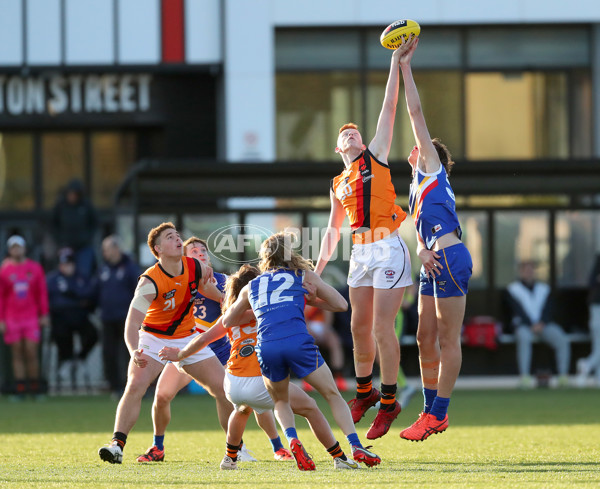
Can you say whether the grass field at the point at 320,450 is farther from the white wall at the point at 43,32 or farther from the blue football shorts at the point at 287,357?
the white wall at the point at 43,32

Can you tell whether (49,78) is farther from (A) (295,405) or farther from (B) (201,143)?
(A) (295,405)

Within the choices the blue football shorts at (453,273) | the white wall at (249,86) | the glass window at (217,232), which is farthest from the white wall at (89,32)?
the blue football shorts at (453,273)

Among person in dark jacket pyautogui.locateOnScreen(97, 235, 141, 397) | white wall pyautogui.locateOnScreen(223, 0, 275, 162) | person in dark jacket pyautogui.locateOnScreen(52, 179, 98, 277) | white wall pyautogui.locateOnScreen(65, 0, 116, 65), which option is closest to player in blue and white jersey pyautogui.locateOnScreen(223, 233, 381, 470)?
person in dark jacket pyautogui.locateOnScreen(97, 235, 141, 397)

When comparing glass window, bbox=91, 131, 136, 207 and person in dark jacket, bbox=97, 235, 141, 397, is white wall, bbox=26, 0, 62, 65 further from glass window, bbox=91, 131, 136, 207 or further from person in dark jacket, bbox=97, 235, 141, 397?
person in dark jacket, bbox=97, 235, 141, 397

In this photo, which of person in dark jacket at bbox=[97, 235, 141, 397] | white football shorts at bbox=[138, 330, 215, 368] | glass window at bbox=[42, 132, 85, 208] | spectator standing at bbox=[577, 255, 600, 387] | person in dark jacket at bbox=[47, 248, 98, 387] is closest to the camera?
white football shorts at bbox=[138, 330, 215, 368]

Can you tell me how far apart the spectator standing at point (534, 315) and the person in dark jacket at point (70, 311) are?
20.4 feet

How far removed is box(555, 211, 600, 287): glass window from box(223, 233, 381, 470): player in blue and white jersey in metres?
10.8

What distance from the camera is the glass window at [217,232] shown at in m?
17.0

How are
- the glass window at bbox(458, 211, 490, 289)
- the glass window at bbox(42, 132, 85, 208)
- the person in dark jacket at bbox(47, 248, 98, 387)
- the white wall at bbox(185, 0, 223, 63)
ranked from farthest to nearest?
the glass window at bbox(42, 132, 85, 208), the white wall at bbox(185, 0, 223, 63), the glass window at bbox(458, 211, 490, 289), the person in dark jacket at bbox(47, 248, 98, 387)

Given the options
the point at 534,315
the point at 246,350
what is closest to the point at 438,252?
the point at 246,350

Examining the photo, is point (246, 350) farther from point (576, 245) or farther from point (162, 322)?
point (576, 245)

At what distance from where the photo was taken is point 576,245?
59.6 ft

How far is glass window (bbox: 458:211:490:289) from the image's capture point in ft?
59.2

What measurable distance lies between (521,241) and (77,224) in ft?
22.9
